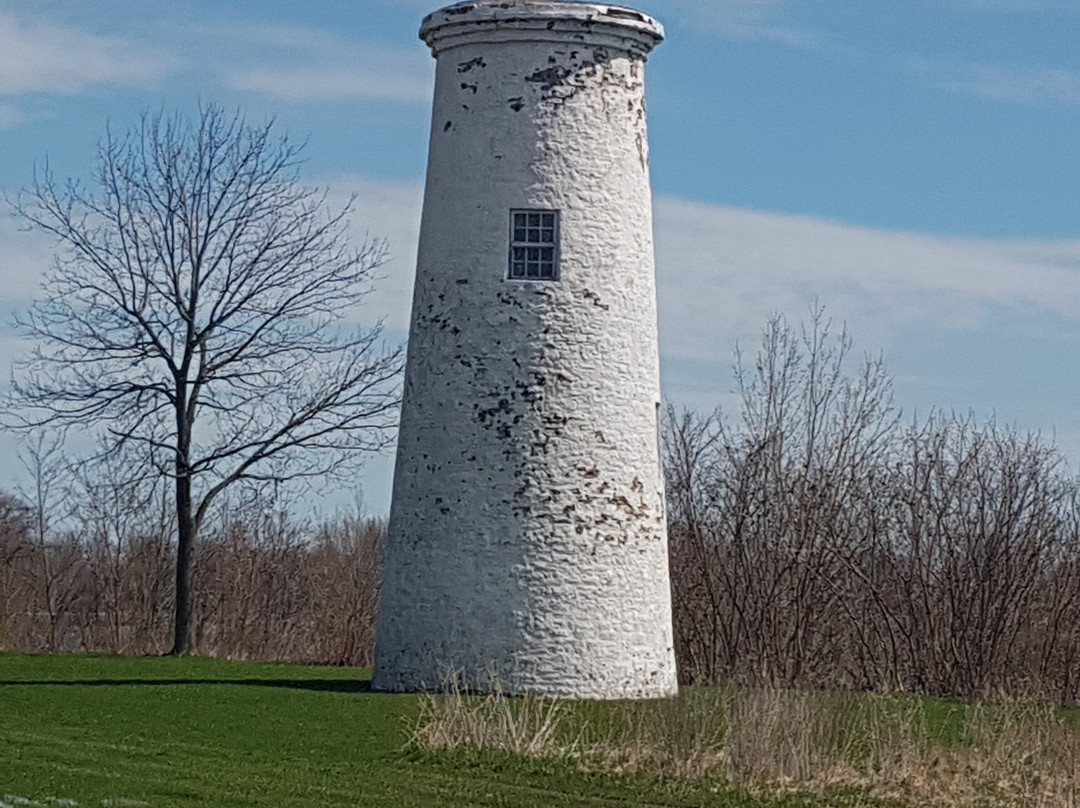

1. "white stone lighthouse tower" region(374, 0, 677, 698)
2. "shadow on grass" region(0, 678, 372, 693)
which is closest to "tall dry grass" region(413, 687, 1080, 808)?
"white stone lighthouse tower" region(374, 0, 677, 698)

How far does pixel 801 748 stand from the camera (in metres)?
15.2

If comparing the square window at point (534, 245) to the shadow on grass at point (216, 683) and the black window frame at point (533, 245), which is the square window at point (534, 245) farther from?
the shadow on grass at point (216, 683)

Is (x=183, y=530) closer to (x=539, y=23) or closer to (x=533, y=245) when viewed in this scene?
(x=533, y=245)

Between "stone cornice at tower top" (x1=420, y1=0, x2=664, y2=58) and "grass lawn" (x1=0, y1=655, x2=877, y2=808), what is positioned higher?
"stone cornice at tower top" (x1=420, y1=0, x2=664, y2=58)

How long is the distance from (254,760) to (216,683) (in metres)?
7.45

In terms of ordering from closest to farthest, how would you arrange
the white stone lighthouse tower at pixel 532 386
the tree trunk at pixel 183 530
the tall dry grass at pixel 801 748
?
1. the tall dry grass at pixel 801 748
2. the white stone lighthouse tower at pixel 532 386
3. the tree trunk at pixel 183 530

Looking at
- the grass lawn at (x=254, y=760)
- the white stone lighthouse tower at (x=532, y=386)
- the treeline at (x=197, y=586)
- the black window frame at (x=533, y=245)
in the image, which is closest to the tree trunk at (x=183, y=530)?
the treeline at (x=197, y=586)

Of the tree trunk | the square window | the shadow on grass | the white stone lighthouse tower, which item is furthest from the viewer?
the tree trunk

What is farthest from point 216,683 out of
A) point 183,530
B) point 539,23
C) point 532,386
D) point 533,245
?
point 539,23

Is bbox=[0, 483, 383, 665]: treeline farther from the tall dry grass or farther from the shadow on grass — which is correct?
the tall dry grass

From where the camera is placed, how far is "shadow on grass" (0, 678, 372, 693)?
2205 cm

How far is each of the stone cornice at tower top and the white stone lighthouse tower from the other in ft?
0.08

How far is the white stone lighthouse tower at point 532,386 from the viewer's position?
69.3 feet

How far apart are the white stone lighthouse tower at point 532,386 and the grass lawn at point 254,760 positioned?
4.85ft
